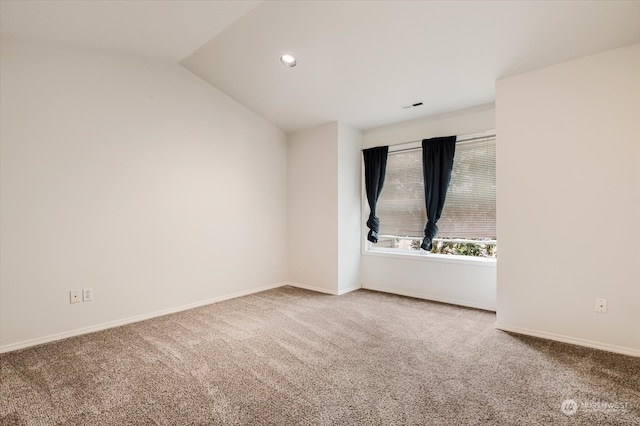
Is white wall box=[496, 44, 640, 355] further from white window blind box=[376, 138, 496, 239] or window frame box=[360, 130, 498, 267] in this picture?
white window blind box=[376, 138, 496, 239]

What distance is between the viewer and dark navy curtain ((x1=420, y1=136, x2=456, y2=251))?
4102 millimetres

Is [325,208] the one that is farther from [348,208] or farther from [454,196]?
[454,196]

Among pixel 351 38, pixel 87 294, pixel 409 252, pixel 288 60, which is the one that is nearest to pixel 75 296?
pixel 87 294

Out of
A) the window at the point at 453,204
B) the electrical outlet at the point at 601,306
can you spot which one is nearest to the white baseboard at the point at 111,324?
the window at the point at 453,204

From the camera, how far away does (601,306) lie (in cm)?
272

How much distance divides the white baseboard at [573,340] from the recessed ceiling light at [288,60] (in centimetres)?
345

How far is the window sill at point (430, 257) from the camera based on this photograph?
153 inches

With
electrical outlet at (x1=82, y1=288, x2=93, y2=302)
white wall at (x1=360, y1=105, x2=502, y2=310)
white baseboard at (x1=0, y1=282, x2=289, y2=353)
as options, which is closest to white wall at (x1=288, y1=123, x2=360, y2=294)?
white wall at (x1=360, y1=105, x2=502, y2=310)

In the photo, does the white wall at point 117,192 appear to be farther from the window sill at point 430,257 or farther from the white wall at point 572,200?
the white wall at point 572,200

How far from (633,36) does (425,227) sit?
261cm

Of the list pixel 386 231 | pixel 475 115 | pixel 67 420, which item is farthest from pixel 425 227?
pixel 67 420

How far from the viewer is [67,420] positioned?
1821 millimetres

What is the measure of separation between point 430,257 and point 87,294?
12.9 ft

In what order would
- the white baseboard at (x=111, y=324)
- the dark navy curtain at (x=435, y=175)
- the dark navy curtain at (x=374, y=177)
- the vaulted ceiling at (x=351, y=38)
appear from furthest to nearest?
the dark navy curtain at (x=374, y=177)
the dark navy curtain at (x=435, y=175)
the white baseboard at (x=111, y=324)
the vaulted ceiling at (x=351, y=38)
